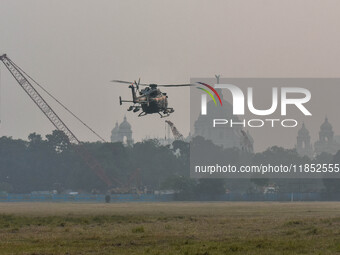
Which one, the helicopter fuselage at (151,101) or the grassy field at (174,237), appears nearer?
the grassy field at (174,237)

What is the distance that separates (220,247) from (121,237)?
1203 centimetres

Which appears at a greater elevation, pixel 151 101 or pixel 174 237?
pixel 151 101

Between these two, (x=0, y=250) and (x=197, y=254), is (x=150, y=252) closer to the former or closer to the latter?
(x=197, y=254)

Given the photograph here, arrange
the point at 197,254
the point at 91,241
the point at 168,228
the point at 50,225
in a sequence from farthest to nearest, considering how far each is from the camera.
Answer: the point at 50,225, the point at 168,228, the point at 91,241, the point at 197,254

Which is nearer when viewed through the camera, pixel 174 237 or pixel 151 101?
pixel 174 237

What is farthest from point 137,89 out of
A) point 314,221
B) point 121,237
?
point 121,237

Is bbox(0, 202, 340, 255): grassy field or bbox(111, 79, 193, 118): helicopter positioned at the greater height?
bbox(111, 79, 193, 118): helicopter

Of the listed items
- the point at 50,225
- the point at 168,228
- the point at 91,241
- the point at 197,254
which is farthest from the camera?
the point at 50,225

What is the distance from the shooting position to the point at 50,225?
303 ft

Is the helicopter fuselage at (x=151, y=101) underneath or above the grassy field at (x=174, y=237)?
above

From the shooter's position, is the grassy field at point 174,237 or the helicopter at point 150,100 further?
the helicopter at point 150,100

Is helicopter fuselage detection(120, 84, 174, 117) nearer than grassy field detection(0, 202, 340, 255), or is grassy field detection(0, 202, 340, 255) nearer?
grassy field detection(0, 202, 340, 255)

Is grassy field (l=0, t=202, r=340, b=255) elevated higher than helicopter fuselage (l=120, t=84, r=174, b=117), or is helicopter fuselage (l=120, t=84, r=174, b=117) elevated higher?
helicopter fuselage (l=120, t=84, r=174, b=117)

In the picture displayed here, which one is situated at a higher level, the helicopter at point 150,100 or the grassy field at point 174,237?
the helicopter at point 150,100
